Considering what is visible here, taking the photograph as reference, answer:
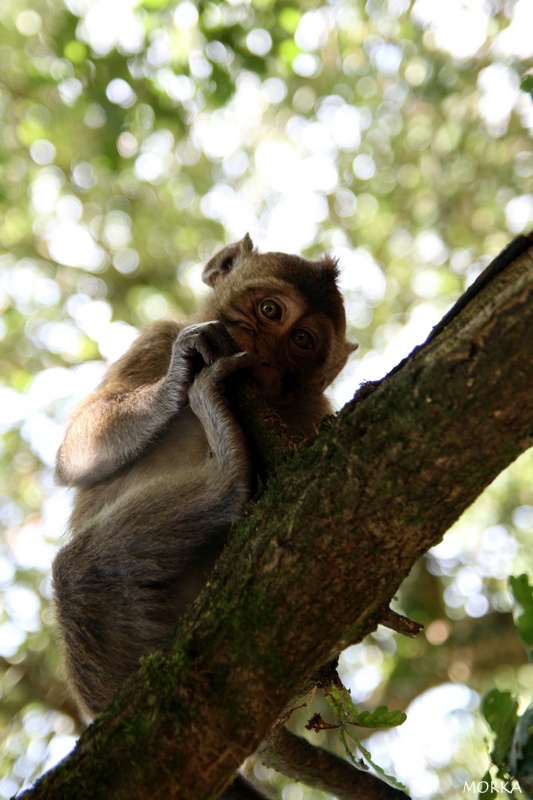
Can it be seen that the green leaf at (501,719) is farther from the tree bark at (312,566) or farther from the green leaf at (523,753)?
the tree bark at (312,566)

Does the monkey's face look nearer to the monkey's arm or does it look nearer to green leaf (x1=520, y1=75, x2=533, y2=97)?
the monkey's arm

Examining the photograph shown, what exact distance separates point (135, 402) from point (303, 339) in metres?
1.11

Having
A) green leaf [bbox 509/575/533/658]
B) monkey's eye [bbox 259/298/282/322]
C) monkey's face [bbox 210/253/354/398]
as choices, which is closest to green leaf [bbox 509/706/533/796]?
green leaf [bbox 509/575/533/658]

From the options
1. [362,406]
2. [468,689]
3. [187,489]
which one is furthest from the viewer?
[468,689]

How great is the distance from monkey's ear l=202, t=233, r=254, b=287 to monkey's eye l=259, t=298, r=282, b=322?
1.03m

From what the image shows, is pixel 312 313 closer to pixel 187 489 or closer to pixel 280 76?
pixel 187 489

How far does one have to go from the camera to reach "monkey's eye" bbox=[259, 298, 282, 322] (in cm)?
492

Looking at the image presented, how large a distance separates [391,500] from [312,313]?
258 centimetres

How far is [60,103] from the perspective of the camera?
29.8 ft

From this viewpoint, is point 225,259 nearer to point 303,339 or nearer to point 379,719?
point 303,339

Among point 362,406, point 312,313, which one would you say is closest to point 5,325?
point 312,313

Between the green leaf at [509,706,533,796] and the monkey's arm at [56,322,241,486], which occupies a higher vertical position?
the monkey's arm at [56,322,241,486]

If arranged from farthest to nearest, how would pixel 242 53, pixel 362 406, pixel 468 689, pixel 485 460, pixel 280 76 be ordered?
pixel 280 76
pixel 468 689
pixel 242 53
pixel 362 406
pixel 485 460

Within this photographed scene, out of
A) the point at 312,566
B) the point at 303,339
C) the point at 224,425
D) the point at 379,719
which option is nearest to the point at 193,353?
the point at 224,425
